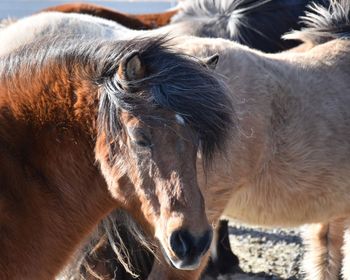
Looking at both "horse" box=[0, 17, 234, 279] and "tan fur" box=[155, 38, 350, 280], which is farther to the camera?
"tan fur" box=[155, 38, 350, 280]

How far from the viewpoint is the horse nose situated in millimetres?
2709

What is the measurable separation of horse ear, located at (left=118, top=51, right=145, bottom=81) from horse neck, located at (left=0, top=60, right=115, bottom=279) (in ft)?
0.53

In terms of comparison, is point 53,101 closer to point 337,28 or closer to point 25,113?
point 25,113

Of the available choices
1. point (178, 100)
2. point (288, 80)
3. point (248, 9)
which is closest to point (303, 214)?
point (288, 80)

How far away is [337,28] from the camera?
190 inches

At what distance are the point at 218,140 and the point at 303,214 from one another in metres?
1.50

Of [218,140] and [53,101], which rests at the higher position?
[53,101]

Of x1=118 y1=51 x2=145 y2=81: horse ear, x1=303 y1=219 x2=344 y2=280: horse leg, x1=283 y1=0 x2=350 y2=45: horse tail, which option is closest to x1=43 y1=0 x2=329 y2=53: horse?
x1=283 y1=0 x2=350 y2=45: horse tail

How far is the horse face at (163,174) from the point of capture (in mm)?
2744

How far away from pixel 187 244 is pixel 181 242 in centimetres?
2

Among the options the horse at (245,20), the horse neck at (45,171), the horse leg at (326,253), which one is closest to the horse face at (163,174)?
the horse neck at (45,171)

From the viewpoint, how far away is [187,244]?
2.71 metres

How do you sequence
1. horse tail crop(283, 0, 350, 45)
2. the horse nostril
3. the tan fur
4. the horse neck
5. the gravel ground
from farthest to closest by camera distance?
the gravel ground
horse tail crop(283, 0, 350, 45)
the tan fur
the horse neck
the horse nostril

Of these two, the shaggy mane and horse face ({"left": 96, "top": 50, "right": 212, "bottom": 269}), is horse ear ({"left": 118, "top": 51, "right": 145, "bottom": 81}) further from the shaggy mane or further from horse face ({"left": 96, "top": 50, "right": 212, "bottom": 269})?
the shaggy mane
